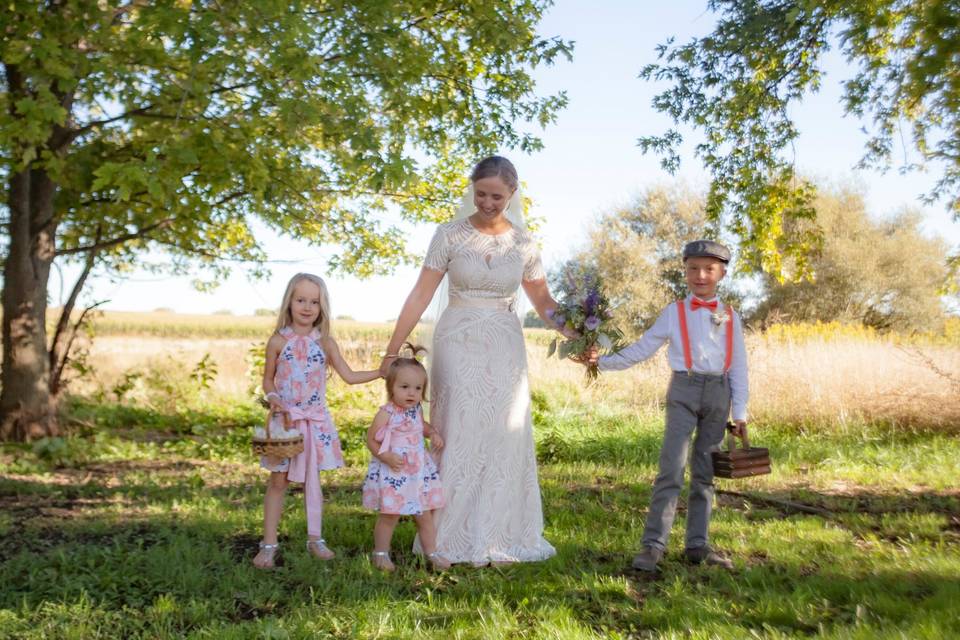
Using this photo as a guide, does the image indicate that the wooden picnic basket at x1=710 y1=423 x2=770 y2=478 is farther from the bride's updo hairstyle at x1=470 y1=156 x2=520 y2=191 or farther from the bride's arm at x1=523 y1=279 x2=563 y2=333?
the bride's updo hairstyle at x1=470 y1=156 x2=520 y2=191

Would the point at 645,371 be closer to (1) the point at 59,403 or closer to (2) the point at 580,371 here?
(2) the point at 580,371

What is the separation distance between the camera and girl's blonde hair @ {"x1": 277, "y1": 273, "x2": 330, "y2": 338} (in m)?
5.20

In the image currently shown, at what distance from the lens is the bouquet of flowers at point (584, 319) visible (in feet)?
16.8

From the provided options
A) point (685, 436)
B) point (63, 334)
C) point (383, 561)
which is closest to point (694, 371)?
point (685, 436)

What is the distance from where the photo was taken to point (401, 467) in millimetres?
5000

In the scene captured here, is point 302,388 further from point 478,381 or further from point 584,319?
point 584,319

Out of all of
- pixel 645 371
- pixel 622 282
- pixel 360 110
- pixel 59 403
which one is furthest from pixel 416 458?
pixel 622 282

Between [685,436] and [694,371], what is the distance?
40 cm

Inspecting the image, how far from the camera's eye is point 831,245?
2833cm

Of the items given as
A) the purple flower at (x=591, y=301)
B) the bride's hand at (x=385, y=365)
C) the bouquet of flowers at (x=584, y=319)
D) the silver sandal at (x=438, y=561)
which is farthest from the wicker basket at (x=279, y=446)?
the purple flower at (x=591, y=301)

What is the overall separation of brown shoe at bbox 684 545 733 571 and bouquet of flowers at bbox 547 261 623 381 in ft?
4.22

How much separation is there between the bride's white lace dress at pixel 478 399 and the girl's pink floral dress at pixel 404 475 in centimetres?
14

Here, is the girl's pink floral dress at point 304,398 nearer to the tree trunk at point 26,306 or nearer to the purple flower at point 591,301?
the purple flower at point 591,301

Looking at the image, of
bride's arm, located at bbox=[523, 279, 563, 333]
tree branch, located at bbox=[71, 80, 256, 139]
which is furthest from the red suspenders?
tree branch, located at bbox=[71, 80, 256, 139]
